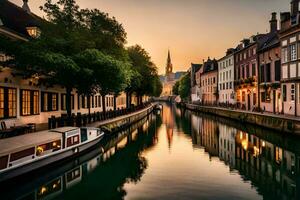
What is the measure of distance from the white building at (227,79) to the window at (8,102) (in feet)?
152

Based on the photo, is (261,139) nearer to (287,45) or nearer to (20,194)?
(287,45)

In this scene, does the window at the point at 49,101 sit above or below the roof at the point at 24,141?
above

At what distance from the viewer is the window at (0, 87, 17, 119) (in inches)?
1017

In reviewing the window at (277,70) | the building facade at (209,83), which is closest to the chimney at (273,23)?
the window at (277,70)

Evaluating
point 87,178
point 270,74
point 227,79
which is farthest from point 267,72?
point 87,178

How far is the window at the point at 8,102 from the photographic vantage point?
84.8 feet

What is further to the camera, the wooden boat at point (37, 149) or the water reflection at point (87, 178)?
the wooden boat at point (37, 149)

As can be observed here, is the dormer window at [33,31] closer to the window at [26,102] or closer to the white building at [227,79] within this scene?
the window at [26,102]

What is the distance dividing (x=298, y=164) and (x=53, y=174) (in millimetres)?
14712

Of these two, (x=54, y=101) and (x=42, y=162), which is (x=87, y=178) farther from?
(x=54, y=101)

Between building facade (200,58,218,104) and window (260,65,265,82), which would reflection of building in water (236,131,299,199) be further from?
building facade (200,58,218,104)

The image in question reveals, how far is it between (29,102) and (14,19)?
8.18 metres

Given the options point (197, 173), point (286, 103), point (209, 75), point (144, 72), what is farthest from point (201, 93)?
point (197, 173)

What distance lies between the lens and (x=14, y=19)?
31.7 meters
